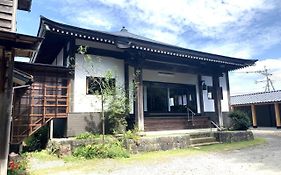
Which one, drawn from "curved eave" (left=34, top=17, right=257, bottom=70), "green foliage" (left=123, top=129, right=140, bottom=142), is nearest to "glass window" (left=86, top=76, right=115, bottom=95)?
"curved eave" (left=34, top=17, right=257, bottom=70)

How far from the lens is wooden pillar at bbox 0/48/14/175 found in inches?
192

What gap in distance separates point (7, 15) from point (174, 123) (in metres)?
9.61

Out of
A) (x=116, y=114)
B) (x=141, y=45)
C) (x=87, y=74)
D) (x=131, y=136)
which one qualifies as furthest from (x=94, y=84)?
(x=131, y=136)

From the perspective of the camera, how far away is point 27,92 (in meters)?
9.22

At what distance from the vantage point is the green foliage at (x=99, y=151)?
8.50m

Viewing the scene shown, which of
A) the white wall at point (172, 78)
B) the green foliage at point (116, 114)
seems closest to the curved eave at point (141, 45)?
the white wall at point (172, 78)

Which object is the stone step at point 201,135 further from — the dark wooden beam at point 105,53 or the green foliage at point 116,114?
the dark wooden beam at point 105,53

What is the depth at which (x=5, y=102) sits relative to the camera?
16.3 feet

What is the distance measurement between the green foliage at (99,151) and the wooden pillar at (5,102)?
382cm

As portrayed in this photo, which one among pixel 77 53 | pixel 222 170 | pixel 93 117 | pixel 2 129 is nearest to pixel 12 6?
pixel 2 129

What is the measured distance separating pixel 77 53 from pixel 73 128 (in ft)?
11.1

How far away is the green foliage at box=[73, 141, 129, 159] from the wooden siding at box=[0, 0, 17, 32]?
16.2ft

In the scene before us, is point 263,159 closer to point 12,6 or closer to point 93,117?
point 93,117

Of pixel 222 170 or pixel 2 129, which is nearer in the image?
pixel 2 129
